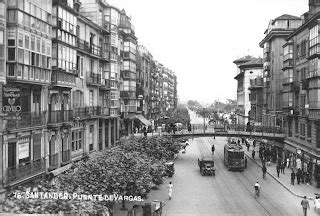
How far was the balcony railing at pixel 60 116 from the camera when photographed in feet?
123

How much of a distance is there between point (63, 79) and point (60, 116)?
3.75 meters

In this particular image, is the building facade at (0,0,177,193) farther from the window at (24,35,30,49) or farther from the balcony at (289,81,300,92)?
the balcony at (289,81,300,92)

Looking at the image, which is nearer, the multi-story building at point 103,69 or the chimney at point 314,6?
the chimney at point 314,6

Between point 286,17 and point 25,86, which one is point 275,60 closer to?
point 286,17

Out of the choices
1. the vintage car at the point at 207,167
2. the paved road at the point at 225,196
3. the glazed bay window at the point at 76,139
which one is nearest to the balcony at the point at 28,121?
the glazed bay window at the point at 76,139

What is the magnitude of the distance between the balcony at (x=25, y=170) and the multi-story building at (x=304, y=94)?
29.0m

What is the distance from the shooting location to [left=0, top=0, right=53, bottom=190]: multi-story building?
28.3 metres

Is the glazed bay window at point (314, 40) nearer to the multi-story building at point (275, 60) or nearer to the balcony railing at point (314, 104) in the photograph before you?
the balcony railing at point (314, 104)

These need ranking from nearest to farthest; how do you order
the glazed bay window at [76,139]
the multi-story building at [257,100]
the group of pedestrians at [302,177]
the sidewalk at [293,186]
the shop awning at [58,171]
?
the shop awning at [58,171], the sidewalk at [293,186], the glazed bay window at [76,139], the group of pedestrians at [302,177], the multi-story building at [257,100]

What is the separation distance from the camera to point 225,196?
40656 millimetres

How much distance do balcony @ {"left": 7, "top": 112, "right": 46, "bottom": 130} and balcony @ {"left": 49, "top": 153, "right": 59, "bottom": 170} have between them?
3.85 m

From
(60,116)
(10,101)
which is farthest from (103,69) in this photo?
(10,101)

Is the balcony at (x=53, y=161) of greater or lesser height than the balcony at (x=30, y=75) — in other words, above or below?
below

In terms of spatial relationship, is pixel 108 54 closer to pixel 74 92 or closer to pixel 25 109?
pixel 74 92
